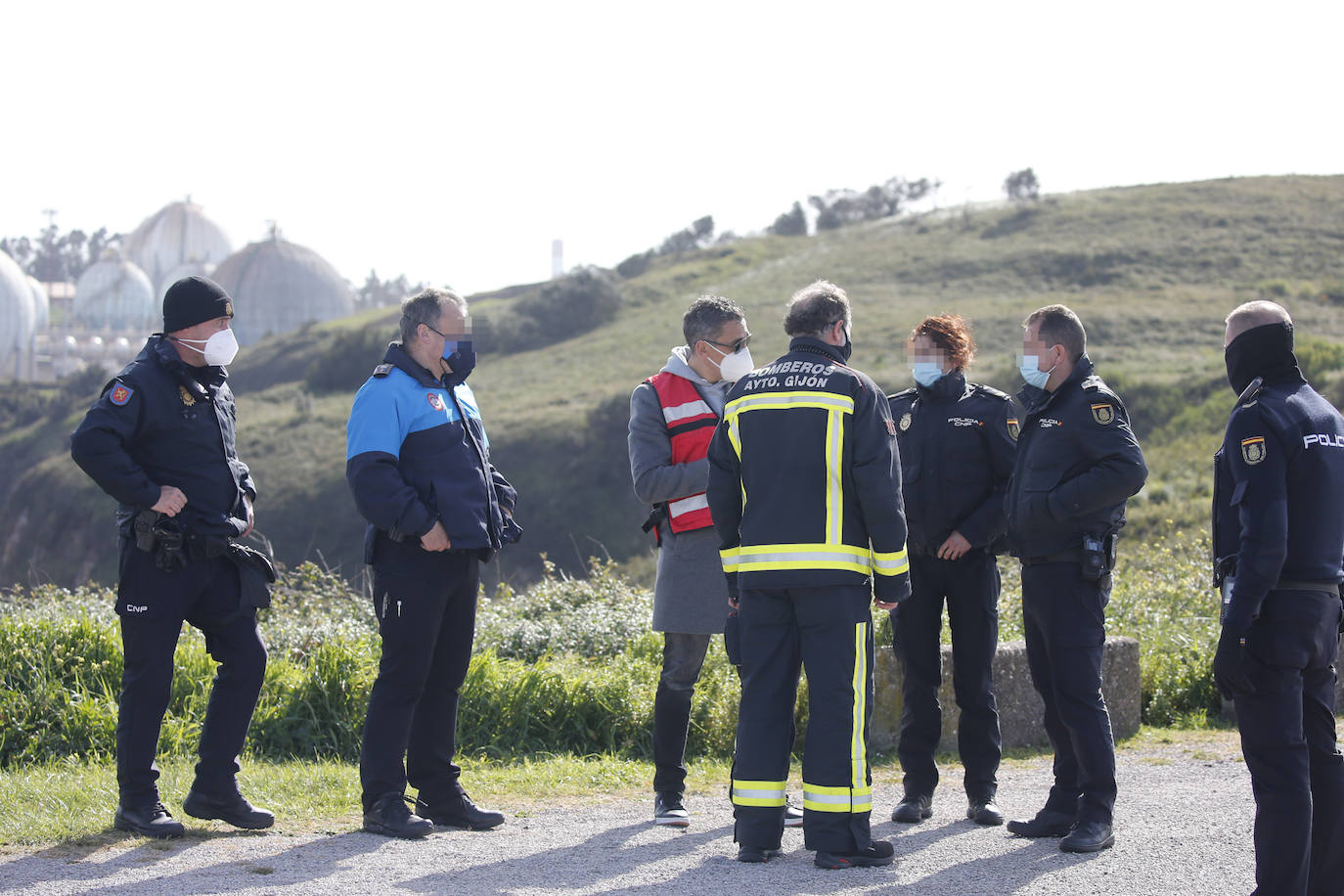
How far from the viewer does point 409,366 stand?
18.0 ft

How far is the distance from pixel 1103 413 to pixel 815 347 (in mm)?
1258

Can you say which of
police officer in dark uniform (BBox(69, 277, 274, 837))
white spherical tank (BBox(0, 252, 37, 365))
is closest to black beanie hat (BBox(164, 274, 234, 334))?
police officer in dark uniform (BBox(69, 277, 274, 837))

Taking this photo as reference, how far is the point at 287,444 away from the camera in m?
54.3

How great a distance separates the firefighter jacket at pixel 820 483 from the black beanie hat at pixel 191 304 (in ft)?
7.66

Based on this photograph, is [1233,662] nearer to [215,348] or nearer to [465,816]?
[465,816]

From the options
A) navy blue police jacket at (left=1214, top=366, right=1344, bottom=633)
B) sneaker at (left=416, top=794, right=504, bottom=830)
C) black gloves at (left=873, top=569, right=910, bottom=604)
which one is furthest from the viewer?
sneaker at (left=416, top=794, right=504, bottom=830)

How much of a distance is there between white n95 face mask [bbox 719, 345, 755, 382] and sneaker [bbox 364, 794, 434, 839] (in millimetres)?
2349

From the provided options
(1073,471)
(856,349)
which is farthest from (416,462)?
(856,349)

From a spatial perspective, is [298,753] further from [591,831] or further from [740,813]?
[740,813]

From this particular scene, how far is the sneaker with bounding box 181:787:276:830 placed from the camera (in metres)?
5.14

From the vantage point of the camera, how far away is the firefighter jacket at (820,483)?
15.9 feet

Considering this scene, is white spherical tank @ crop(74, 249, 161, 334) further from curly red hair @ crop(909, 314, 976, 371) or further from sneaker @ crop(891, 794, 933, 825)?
sneaker @ crop(891, 794, 933, 825)

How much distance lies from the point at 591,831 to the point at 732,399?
76.5 inches

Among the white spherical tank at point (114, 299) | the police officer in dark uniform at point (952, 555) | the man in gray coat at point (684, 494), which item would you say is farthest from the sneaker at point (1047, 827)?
the white spherical tank at point (114, 299)
